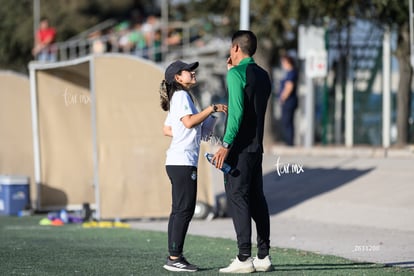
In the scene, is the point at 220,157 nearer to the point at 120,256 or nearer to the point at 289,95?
the point at 120,256

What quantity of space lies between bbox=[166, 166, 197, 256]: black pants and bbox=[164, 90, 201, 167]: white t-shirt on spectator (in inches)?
2.9

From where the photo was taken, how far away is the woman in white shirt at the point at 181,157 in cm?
862

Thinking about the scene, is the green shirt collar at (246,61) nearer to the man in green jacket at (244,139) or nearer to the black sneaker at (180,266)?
the man in green jacket at (244,139)

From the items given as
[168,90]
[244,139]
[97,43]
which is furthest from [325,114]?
[244,139]

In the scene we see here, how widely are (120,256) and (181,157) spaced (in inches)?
70.5

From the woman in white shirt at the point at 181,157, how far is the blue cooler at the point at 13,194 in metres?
8.38

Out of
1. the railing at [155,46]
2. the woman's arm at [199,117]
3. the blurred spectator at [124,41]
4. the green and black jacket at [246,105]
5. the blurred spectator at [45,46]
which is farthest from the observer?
the blurred spectator at [45,46]

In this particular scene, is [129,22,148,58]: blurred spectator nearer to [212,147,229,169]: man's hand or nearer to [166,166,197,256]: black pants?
[166,166,197,256]: black pants

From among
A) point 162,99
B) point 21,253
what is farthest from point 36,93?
point 162,99

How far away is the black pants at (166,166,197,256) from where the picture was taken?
8.62 m

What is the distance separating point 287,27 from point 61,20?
26477mm

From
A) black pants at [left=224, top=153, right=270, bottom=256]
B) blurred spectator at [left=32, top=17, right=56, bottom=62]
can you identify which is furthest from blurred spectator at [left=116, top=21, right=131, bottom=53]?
black pants at [left=224, top=153, right=270, bottom=256]

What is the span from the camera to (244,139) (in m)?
8.42

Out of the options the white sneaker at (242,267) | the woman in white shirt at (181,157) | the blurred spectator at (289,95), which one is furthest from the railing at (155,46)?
the white sneaker at (242,267)
